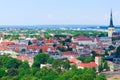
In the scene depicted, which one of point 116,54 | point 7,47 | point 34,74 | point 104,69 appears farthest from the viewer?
point 7,47

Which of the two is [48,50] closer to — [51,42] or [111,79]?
[51,42]

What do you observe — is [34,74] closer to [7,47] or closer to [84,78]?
[84,78]

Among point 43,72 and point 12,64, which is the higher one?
point 43,72

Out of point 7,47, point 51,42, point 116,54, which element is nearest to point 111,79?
point 116,54

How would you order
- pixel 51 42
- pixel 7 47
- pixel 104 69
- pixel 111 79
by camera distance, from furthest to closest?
1. pixel 51 42
2. pixel 7 47
3. pixel 104 69
4. pixel 111 79

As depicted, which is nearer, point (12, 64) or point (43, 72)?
point (43, 72)

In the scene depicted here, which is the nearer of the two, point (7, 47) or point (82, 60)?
point (82, 60)

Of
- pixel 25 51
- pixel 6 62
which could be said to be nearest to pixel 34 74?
pixel 6 62

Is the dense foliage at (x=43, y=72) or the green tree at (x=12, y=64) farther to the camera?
the green tree at (x=12, y=64)

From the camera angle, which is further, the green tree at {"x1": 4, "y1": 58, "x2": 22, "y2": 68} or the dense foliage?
the green tree at {"x1": 4, "y1": 58, "x2": 22, "y2": 68}
